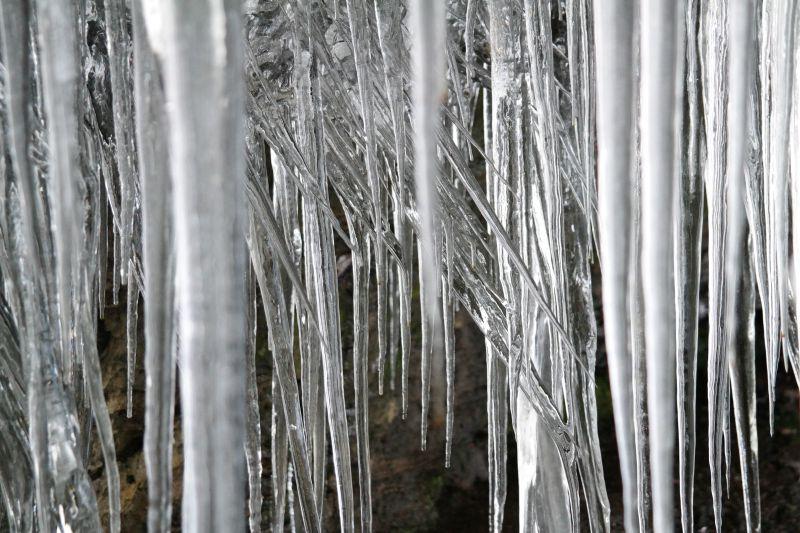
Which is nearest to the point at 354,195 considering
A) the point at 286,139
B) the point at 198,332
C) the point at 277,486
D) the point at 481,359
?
Answer: the point at 286,139

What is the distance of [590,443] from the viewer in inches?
19.0

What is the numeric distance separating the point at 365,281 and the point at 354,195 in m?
0.13

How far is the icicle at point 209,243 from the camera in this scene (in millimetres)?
142

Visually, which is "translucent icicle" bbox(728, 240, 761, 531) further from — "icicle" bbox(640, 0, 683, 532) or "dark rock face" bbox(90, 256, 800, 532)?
"dark rock face" bbox(90, 256, 800, 532)

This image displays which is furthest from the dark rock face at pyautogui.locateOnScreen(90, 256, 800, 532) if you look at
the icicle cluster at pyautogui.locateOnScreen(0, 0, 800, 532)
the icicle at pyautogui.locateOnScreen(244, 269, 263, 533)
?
the icicle at pyautogui.locateOnScreen(244, 269, 263, 533)

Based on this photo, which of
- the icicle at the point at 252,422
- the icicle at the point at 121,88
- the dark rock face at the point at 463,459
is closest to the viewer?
the icicle at the point at 121,88

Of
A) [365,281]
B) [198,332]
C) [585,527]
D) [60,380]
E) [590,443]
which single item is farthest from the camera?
[585,527]

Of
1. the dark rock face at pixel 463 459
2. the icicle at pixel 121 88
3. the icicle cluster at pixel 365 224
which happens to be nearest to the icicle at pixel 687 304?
the icicle cluster at pixel 365 224

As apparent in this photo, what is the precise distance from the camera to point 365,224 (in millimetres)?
480

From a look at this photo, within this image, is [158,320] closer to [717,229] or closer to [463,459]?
[717,229]

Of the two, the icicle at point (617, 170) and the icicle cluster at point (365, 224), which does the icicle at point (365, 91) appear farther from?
the icicle at point (617, 170)

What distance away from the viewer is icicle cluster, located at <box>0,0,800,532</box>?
5.9 inches

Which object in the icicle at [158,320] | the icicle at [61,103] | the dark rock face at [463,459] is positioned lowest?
the dark rock face at [463,459]

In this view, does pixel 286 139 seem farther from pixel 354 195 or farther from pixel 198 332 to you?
pixel 198 332
